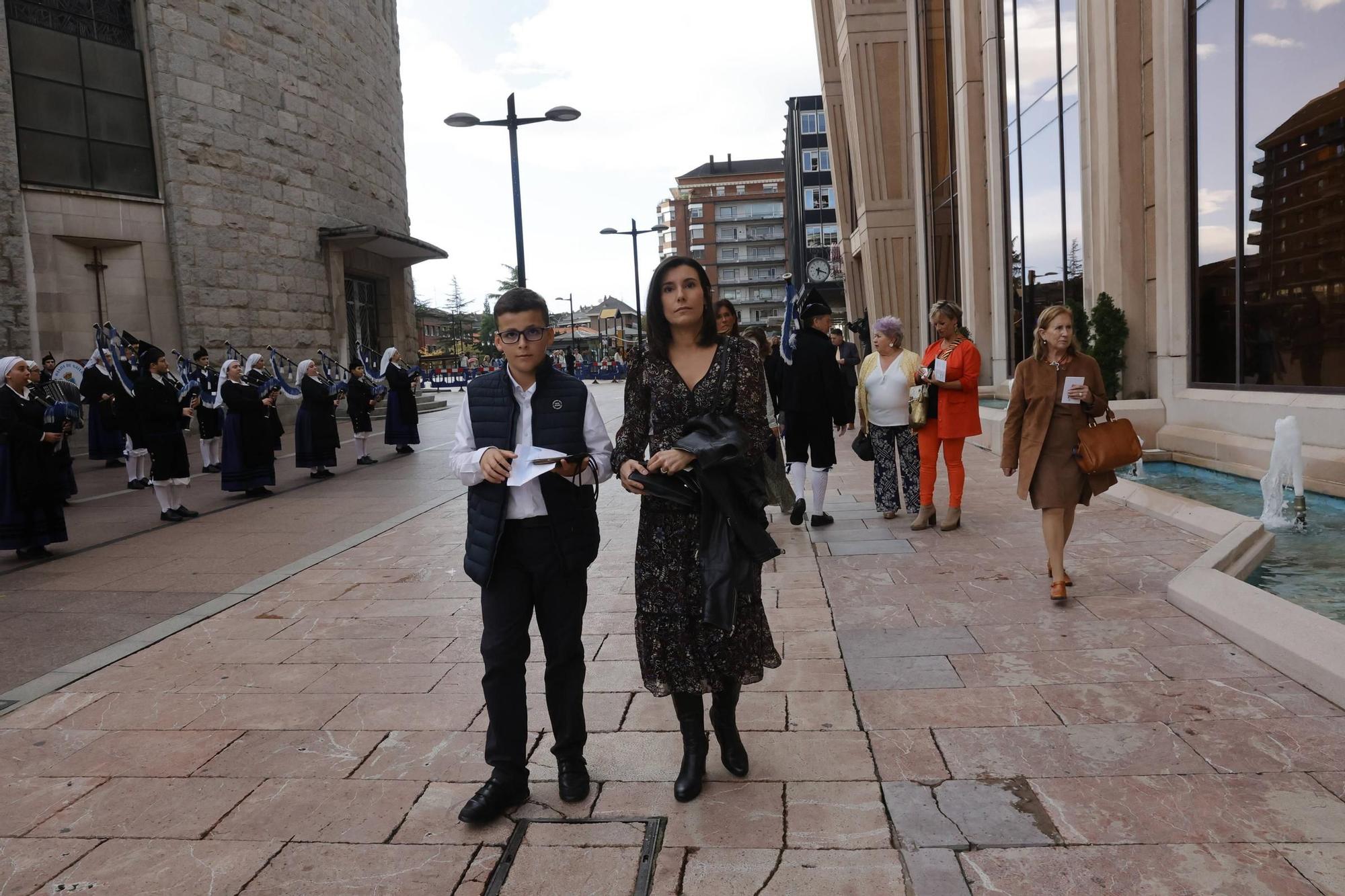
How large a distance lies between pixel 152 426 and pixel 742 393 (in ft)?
29.7

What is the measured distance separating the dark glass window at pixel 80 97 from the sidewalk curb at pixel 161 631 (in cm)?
1332

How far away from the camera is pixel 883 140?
24.7 meters

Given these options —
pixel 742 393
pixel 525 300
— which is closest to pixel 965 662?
pixel 742 393

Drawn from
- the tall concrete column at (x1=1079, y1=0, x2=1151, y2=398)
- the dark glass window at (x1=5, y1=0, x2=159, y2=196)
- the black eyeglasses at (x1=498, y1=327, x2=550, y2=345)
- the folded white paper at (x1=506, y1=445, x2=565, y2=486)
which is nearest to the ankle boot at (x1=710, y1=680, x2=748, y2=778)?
the folded white paper at (x1=506, y1=445, x2=565, y2=486)

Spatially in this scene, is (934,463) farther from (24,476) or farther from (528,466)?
(24,476)

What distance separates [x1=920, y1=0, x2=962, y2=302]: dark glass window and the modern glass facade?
3.71 meters

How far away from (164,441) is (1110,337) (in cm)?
1069

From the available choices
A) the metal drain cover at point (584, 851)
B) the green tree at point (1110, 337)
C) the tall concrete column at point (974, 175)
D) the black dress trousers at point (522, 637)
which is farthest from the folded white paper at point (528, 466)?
the tall concrete column at point (974, 175)

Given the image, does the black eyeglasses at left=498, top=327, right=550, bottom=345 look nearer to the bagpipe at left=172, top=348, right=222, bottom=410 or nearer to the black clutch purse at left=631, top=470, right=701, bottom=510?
the black clutch purse at left=631, top=470, right=701, bottom=510

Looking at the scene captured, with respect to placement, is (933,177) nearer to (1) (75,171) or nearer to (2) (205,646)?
(1) (75,171)

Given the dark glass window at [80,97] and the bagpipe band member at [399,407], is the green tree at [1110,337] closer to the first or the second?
the bagpipe band member at [399,407]

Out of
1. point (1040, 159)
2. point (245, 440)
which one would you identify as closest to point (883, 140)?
point (1040, 159)

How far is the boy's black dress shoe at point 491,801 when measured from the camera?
3.13 m

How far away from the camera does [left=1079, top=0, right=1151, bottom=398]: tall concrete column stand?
1116 centimetres
